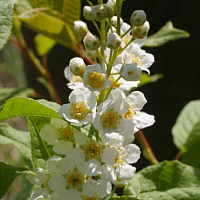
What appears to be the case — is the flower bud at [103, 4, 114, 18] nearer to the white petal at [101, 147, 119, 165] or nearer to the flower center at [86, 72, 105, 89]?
the flower center at [86, 72, 105, 89]

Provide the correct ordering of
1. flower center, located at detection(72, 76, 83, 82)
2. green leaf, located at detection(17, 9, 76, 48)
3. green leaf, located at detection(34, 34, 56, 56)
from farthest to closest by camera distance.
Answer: green leaf, located at detection(34, 34, 56, 56), green leaf, located at detection(17, 9, 76, 48), flower center, located at detection(72, 76, 83, 82)

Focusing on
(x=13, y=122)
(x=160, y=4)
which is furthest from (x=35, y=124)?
(x=13, y=122)

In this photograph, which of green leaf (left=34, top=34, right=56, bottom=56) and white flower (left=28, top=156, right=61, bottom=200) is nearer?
white flower (left=28, top=156, right=61, bottom=200)

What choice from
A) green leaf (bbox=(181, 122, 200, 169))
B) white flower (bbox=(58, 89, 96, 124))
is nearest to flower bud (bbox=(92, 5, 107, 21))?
white flower (bbox=(58, 89, 96, 124))

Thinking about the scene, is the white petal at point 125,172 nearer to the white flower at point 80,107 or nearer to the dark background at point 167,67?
the white flower at point 80,107

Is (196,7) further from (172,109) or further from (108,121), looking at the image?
(108,121)

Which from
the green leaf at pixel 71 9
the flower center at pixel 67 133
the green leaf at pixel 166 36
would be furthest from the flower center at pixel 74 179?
the green leaf at pixel 71 9

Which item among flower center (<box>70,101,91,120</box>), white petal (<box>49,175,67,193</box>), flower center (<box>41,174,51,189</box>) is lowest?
flower center (<box>41,174,51,189</box>)

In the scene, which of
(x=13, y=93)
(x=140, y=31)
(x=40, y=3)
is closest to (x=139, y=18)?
(x=140, y=31)
